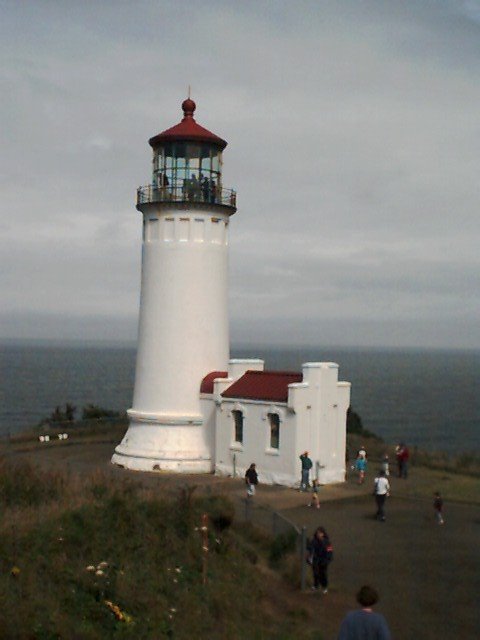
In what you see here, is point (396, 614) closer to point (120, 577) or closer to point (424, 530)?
point (120, 577)

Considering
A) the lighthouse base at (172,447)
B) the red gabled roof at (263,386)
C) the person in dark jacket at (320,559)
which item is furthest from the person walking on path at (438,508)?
the lighthouse base at (172,447)

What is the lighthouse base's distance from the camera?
2511 centimetres

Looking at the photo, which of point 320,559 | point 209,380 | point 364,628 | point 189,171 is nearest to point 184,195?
point 189,171

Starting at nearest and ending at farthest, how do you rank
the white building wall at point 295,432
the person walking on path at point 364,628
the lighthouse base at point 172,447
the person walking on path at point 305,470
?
the person walking on path at point 364,628 < the person walking on path at point 305,470 < the white building wall at point 295,432 < the lighthouse base at point 172,447

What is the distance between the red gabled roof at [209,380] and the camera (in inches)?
1001

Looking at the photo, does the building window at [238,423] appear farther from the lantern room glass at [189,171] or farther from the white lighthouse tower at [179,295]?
the lantern room glass at [189,171]

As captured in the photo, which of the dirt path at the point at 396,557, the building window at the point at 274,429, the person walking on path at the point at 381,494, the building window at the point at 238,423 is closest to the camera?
the dirt path at the point at 396,557

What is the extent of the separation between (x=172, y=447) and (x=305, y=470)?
177 inches

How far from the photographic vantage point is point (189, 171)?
25.6m

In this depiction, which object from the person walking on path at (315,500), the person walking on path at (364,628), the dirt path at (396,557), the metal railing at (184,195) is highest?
the metal railing at (184,195)

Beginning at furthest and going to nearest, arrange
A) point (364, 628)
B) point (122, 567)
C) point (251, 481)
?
point (251, 481)
point (122, 567)
point (364, 628)

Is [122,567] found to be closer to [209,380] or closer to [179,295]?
[209,380]

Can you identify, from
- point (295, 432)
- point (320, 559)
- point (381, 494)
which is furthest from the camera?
point (295, 432)

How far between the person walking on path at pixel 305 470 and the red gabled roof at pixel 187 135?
9.26 meters
